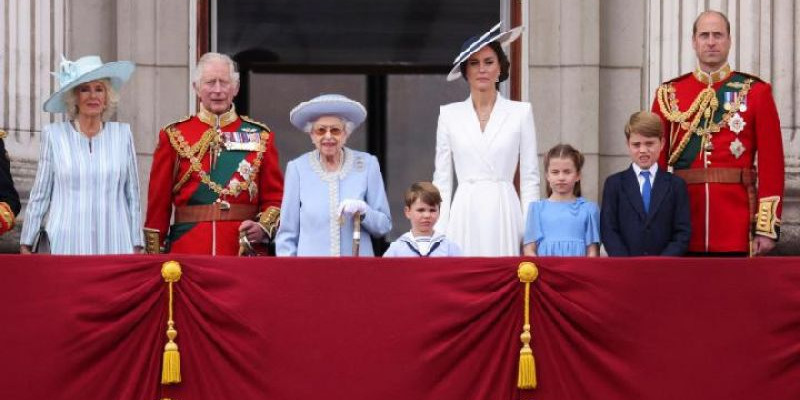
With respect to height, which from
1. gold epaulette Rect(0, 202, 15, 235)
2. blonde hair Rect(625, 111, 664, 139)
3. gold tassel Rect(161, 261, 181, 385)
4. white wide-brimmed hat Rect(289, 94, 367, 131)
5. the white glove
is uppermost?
white wide-brimmed hat Rect(289, 94, 367, 131)

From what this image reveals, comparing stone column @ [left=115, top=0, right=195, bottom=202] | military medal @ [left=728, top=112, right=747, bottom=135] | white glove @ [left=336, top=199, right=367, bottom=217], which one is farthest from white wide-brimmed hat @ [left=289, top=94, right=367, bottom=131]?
stone column @ [left=115, top=0, right=195, bottom=202]

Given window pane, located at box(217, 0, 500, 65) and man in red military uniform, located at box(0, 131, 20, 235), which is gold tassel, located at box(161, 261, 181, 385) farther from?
window pane, located at box(217, 0, 500, 65)

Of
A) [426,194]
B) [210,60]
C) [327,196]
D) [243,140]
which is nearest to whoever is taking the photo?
[426,194]

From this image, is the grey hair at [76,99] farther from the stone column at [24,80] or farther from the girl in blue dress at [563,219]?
the girl in blue dress at [563,219]

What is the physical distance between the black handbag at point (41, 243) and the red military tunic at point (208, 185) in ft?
1.65

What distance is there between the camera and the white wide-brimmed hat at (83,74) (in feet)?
32.2

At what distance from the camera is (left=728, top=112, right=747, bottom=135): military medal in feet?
32.8

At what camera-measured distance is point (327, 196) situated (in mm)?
9727

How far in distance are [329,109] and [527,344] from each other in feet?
5.22

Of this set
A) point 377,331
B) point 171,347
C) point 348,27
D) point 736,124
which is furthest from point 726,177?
point 348,27

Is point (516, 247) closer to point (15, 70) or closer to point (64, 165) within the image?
point (64, 165)

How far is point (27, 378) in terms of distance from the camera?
8.83 metres

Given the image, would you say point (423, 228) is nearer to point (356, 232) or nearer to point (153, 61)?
point (356, 232)

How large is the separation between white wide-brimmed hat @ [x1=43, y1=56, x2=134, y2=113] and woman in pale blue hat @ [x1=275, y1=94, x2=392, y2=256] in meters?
0.88
